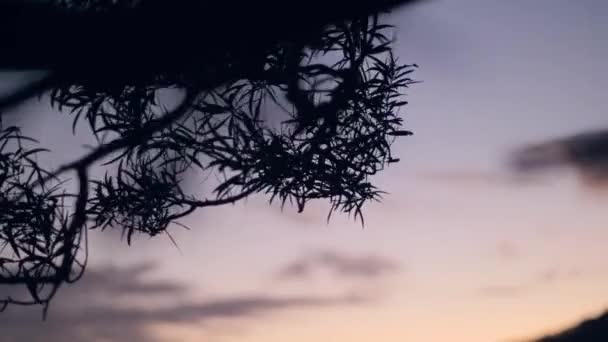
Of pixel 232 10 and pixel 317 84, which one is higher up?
pixel 317 84

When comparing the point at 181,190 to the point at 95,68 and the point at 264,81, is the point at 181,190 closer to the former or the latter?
the point at 264,81

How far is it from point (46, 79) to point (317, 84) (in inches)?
63.9

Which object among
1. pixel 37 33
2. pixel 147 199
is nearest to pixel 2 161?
pixel 147 199

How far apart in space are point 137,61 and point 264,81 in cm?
164

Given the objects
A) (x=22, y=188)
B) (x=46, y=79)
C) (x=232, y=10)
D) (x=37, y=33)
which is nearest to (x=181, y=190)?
(x=22, y=188)

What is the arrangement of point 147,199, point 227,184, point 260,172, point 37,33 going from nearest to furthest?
point 37,33, point 227,184, point 260,172, point 147,199

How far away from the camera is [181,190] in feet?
12.1

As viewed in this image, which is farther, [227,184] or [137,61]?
[227,184]

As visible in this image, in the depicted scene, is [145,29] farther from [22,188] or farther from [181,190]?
[22,188]

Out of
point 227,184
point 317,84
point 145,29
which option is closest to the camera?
point 145,29

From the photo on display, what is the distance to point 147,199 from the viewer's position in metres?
3.89

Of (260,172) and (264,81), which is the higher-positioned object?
(264,81)

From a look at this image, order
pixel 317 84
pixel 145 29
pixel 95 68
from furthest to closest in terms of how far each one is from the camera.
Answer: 1. pixel 317 84
2. pixel 95 68
3. pixel 145 29

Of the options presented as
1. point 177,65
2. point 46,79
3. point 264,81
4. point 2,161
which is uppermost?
point 264,81
